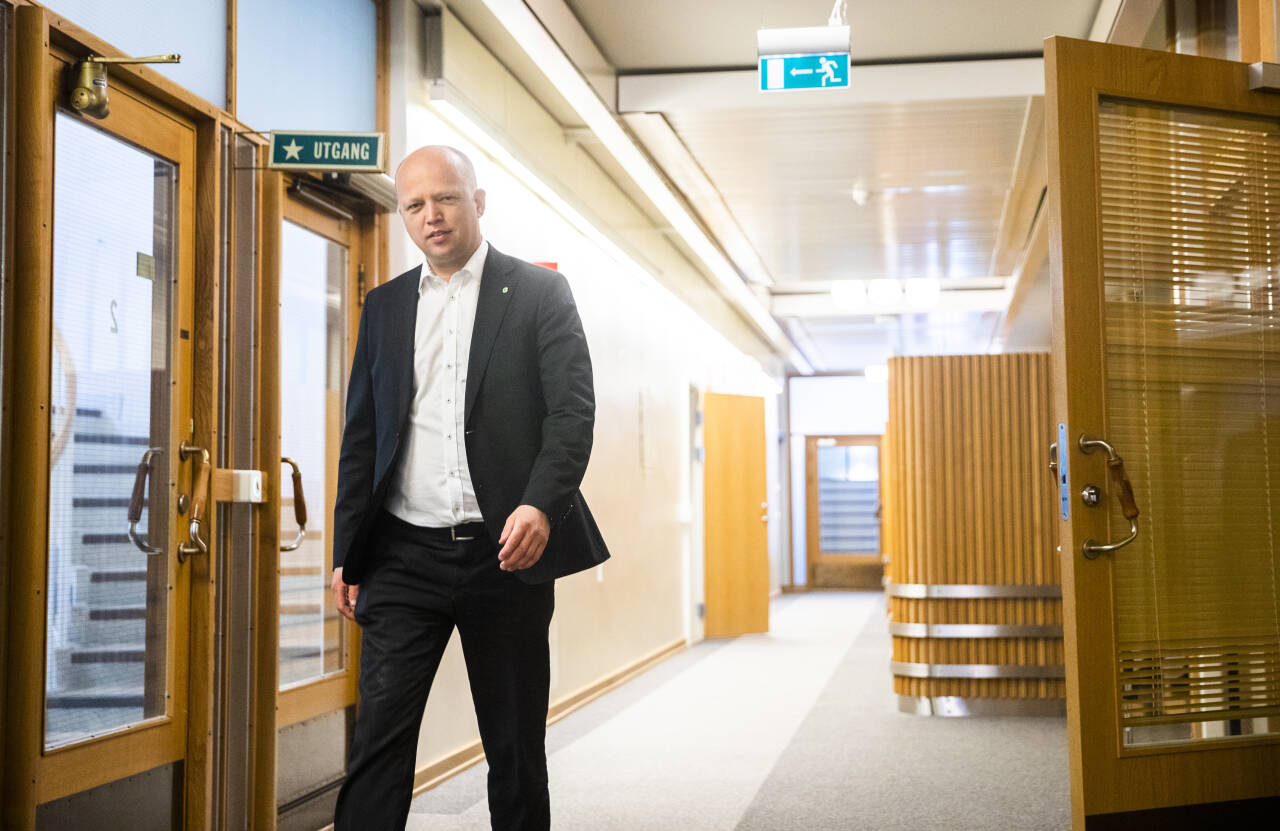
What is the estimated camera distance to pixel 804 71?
486 centimetres

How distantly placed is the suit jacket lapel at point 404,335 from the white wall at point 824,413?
1568 cm

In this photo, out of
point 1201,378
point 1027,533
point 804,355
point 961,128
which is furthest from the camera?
point 804,355

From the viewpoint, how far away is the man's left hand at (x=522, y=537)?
2.12 meters

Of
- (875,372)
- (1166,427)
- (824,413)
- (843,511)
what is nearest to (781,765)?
(1166,427)

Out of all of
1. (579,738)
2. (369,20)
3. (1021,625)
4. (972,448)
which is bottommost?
(579,738)

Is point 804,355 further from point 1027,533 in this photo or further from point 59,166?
point 59,166

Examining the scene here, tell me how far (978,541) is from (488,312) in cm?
427

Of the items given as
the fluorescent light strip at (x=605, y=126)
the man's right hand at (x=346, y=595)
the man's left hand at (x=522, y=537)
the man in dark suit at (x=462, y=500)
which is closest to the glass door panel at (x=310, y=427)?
the fluorescent light strip at (x=605, y=126)

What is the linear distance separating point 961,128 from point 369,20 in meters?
3.71

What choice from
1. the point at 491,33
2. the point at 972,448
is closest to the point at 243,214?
the point at 491,33

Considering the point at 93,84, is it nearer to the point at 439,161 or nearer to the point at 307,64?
the point at 439,161

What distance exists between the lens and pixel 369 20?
177 inches

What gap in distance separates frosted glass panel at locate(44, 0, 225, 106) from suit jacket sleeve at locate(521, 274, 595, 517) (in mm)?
1319

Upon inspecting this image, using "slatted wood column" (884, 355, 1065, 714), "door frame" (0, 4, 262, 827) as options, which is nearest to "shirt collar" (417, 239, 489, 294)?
"door frame" (0, 4, 262, 827)
